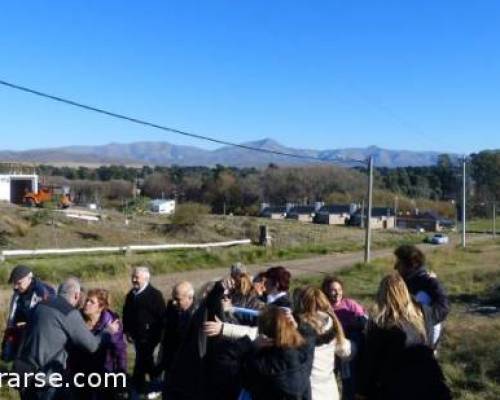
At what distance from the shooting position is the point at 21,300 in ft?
19.2

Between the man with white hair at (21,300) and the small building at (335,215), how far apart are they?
87.8 meters

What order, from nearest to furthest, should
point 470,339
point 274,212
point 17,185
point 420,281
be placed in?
point 420,281 → point 470,339 → point 17,185 → point 274,212

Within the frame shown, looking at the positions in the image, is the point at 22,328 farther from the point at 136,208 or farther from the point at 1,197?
the point at 1,197

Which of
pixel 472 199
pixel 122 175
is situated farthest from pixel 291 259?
pixel 122 175

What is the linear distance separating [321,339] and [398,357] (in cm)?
60

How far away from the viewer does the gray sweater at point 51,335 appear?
4895 millimetres

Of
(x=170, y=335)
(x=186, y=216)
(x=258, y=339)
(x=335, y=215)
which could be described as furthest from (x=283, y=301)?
(x=335, y=215)

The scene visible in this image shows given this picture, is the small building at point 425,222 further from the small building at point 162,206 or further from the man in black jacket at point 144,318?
the man in black jacket at point 144,318

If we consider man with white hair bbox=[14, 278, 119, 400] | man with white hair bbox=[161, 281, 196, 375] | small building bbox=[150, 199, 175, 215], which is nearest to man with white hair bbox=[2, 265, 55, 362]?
man with white hair bbox=[14, 278, 119, 400]

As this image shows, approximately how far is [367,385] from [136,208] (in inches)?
2335

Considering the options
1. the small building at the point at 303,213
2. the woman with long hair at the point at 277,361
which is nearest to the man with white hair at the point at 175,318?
the woman with long hair at the point at 277,361

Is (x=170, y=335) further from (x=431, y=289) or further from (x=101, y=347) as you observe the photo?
(x=431, y=289)

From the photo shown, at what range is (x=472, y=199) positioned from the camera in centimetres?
12262

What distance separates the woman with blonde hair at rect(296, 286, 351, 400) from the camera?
4824 mm
